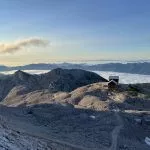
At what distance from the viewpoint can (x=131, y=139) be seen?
181ft

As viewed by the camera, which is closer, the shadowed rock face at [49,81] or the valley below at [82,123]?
the valley below at [82,123]

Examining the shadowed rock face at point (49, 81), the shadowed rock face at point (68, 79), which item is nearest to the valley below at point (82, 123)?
the shadowed rock face at point (68, 79)

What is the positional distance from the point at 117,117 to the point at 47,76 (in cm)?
10683

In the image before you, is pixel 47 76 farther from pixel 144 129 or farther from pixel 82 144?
pixel 82 144

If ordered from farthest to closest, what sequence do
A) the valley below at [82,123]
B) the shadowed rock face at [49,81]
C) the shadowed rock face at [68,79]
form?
the shadowed rock face at [49,81], the shadowed rock face at [68,79], the valley below at [82,123]

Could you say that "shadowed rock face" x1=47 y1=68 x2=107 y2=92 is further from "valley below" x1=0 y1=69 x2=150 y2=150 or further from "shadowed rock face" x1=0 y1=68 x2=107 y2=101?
"valley below" x1=0 y1=69 x2=150 y2=150

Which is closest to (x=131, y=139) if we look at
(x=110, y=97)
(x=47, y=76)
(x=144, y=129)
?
(x=144, y=129)

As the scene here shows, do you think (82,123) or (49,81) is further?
(49,81)

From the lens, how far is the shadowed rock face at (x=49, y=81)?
156 metres

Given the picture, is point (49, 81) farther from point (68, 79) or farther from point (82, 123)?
point (82, 123)

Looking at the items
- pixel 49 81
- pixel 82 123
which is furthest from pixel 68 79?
pixel 82 123

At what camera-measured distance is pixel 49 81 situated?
541ft

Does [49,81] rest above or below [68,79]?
below

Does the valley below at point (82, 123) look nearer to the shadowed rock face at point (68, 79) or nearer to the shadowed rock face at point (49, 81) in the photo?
the shadowed rock face at point (68, 79)
